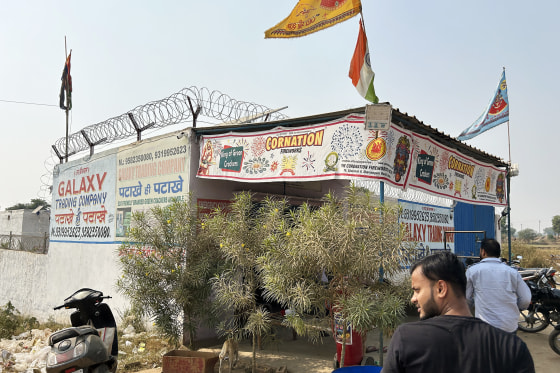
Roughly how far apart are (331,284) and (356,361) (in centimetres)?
144

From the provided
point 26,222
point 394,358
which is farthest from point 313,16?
point 26,222

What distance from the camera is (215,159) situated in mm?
6438

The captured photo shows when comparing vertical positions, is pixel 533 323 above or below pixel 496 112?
below

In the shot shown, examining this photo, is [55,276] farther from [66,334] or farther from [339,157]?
[339,157]

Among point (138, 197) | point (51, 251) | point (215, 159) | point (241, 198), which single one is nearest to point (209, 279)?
point (241, 198)

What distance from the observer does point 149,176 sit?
7629 mm

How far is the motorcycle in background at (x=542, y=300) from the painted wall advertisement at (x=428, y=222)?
235cm

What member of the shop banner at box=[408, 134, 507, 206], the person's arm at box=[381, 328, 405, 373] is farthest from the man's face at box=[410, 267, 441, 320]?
the shop banner at box=[408, 134, 507, 206]

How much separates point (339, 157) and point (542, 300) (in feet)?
15.0

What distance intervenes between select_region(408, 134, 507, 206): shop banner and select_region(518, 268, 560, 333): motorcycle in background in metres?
1.60

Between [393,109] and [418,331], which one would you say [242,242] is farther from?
[418,331]

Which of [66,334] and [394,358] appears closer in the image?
[394,358]

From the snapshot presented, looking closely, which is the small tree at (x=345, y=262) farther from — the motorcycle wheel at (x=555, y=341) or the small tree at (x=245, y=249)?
the motorcycle wheel at (x=555, y=341)

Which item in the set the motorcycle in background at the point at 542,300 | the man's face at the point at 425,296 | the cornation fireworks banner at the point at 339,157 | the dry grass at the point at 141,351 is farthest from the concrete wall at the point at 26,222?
the man's face at the point at 425,296
